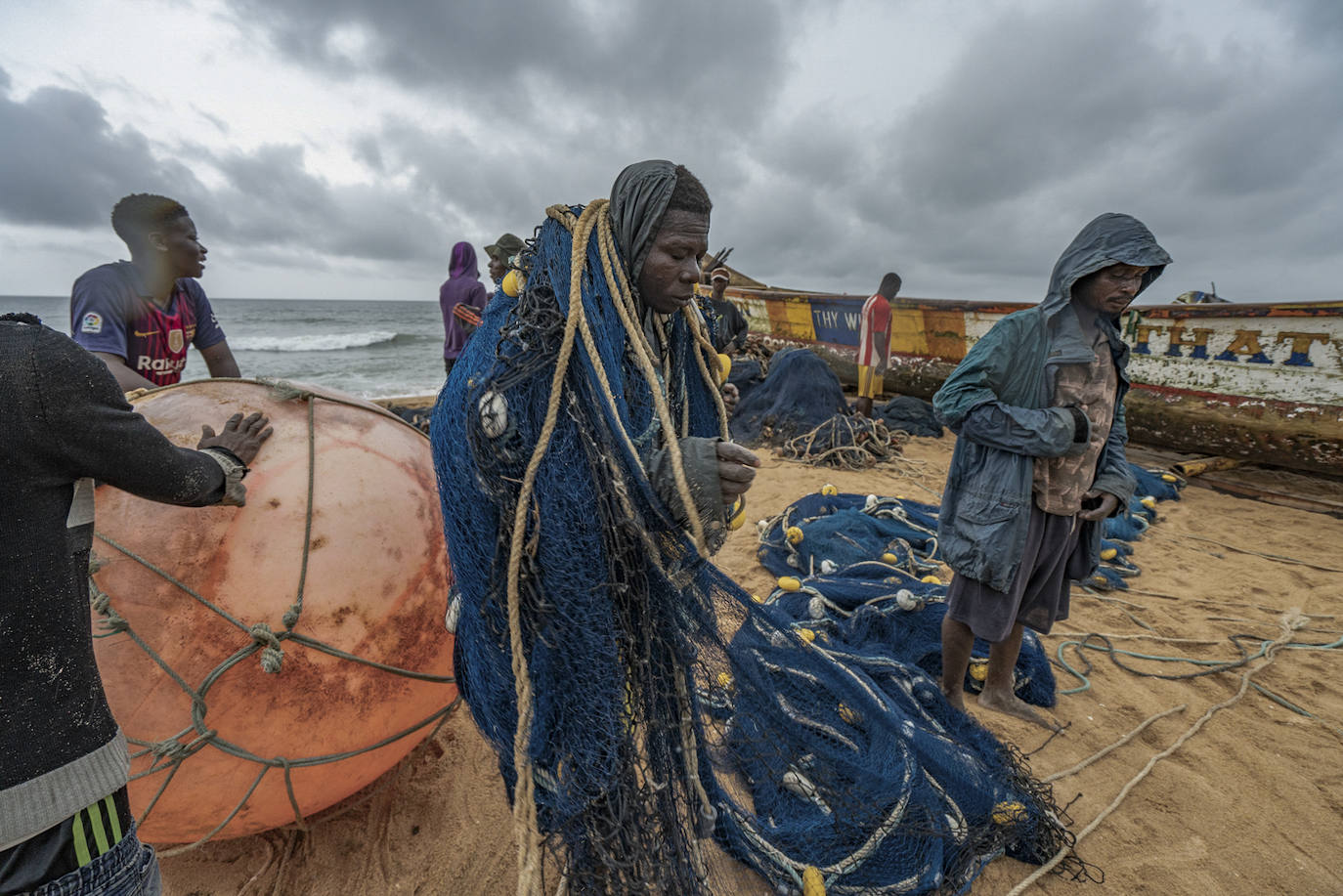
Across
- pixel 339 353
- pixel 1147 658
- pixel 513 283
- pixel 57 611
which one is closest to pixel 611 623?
pixel 513 283

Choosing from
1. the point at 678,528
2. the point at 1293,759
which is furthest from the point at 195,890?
the point at 1293,759

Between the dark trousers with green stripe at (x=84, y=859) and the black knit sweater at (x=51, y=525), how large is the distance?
0.34 ft

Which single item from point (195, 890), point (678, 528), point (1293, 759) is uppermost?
point (678, 528)

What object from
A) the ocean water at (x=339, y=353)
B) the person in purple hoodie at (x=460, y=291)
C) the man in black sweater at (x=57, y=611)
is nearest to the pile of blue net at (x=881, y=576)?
the man in black sweater at (x=57, y=611)

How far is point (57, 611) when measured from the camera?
3.64 feet

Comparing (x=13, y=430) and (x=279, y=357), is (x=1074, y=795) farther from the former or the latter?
(x=279, y=357)

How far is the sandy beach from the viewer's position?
6.73ft

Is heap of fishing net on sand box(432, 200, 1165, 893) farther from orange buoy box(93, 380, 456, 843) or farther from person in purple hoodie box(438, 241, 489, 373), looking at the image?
person in purple hoodie box(438, 241, 489, 373)

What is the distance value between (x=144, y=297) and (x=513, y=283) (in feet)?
8.10

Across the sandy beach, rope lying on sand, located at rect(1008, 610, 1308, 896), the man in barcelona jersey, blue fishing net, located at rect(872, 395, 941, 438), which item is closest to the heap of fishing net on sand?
rope lying on sand, located at rect(1008, 610, 1308, 896)

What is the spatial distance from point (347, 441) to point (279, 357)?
1099 inches

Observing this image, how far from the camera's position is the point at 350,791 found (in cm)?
210

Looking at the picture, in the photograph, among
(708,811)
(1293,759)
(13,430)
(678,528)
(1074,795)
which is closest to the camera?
(13,430)

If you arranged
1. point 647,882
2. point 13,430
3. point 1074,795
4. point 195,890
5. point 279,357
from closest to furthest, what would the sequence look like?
point 13,430
point 647,882
point 195,890
point 1074,795
point 279,357
